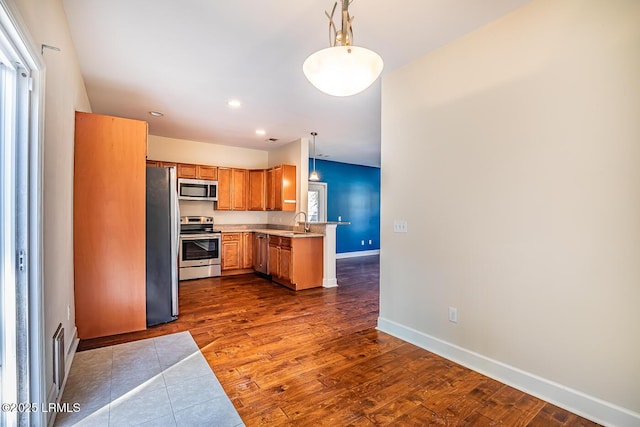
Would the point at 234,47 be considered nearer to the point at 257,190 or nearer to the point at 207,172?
the point at 207,172

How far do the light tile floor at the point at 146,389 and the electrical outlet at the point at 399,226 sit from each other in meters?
2.00

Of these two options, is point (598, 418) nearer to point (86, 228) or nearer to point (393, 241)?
point (393, 241)

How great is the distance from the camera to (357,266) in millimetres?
6953

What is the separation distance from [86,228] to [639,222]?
411 centimetres

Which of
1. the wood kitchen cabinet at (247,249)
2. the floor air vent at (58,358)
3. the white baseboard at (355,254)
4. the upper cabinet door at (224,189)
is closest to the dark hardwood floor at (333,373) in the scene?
the floor air vent at (58,358)

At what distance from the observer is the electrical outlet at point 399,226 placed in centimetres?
291

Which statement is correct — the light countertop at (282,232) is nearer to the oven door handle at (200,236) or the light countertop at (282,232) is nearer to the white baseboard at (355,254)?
the oven door handle at (200,236)

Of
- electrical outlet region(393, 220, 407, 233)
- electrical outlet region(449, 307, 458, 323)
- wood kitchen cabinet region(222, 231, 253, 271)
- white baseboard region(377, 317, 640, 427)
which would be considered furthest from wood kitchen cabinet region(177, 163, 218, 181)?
electrical outlet region(449, 307, 458, 323)

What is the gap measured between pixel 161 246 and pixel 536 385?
11.7 feet

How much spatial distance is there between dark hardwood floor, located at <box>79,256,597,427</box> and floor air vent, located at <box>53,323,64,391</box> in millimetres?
813

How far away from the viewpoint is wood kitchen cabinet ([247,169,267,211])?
248 inches

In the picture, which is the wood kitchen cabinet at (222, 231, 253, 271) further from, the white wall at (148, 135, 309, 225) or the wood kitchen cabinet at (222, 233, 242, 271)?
the white wall at (148, 135, 309, 225)

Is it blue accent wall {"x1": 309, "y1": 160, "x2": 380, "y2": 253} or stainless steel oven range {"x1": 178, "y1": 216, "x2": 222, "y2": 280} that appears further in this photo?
blue accent wall {"x1": 309, "y1": 160, "x2": 380, "y2": 253}

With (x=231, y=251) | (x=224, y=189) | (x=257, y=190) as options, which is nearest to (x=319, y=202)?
(x=257, y=190)
